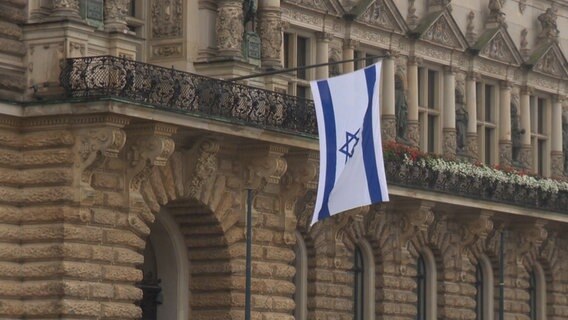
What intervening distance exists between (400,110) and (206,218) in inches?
475

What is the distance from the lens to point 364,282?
57.7 meters

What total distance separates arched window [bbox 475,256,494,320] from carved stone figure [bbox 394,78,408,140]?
5273 millimetres

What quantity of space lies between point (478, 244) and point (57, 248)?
2001 centimetres

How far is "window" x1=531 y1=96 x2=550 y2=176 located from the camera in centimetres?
6738

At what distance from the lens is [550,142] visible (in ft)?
223

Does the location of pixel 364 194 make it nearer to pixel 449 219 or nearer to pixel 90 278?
pixel 90 278

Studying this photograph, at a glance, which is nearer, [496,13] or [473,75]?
[473,75]

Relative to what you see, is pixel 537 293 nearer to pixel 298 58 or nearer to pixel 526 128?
pixel 526 128

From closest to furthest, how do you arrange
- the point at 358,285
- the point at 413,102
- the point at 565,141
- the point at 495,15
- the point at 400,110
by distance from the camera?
the point at 358,285, the point at 400,110, the point at 413,102, the point at 495,15, the point at 565,141

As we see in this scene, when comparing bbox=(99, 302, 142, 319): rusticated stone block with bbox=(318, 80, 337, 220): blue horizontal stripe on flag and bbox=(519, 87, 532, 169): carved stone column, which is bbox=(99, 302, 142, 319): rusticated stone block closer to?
bbox=(318, 80, 337, 220): blue horizontal stripe on flag

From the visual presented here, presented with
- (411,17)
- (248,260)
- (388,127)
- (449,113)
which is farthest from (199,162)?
(449,113)

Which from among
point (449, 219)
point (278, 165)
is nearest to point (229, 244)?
point (278, 165)

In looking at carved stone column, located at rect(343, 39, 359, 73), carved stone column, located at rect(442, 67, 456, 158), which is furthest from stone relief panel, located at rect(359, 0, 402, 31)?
carved stone column, located at rect(442, 67, 456, 158)

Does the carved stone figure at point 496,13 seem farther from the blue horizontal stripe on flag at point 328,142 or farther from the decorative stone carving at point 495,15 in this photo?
the blue horizontal stripe on flag at point 328,142
